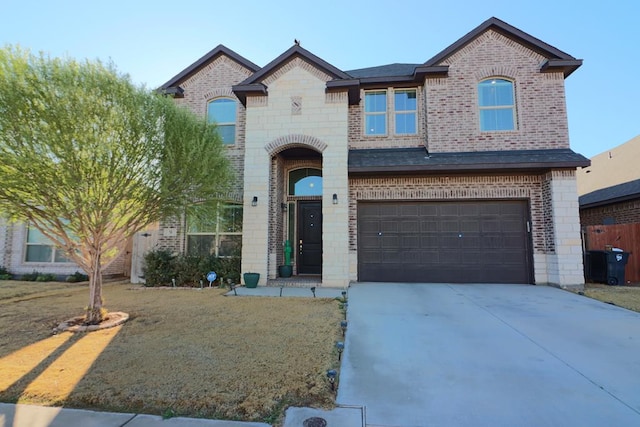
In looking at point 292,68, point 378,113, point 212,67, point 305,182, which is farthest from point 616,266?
point 212,67

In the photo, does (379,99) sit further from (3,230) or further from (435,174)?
(3,230)

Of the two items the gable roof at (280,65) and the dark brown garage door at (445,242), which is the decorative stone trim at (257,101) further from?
the dark brown garage door at (445,242)

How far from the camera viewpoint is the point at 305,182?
11.4m

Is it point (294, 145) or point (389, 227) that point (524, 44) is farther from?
point (294, 145)

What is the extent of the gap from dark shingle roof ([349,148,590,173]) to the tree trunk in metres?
6.46

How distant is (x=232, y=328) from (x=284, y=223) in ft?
19.8

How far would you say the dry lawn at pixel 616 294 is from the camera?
6.83m

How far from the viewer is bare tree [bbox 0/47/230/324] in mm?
4828

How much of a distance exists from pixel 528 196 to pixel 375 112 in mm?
5337

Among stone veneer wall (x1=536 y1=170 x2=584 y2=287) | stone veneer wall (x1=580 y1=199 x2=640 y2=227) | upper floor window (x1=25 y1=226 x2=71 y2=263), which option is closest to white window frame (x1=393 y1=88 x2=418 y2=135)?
stone veneer wall (x1=536 y1=170 x2=584 y2=287)

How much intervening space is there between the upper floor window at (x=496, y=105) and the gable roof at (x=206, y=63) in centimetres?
756

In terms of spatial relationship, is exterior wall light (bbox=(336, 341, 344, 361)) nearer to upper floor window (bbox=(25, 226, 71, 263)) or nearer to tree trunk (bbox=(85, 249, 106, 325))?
tree trunk (bbox=(85, 249, 106, 325))

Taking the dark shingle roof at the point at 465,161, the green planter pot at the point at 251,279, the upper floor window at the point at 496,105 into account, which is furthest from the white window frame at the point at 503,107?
the green planter pot at the point at 251,279

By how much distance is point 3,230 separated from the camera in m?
12.3
